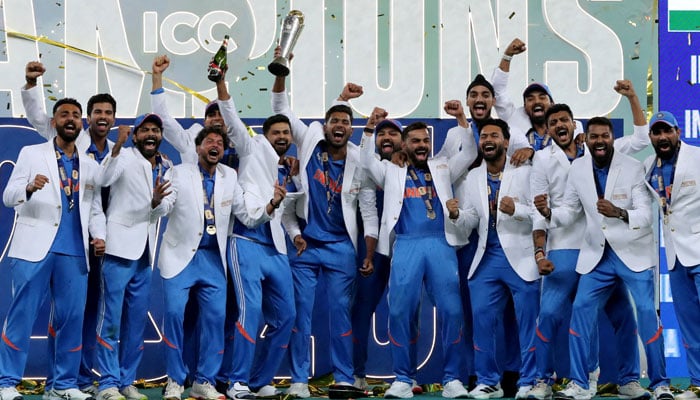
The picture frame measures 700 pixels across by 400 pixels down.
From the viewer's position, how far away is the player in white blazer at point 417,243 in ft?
28.5

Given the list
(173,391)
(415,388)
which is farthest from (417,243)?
(173,391)

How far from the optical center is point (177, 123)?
873 cm

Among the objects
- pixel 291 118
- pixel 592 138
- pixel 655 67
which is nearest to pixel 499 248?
pixel 592 138

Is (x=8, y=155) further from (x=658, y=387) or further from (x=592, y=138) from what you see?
(x=658, y=387)

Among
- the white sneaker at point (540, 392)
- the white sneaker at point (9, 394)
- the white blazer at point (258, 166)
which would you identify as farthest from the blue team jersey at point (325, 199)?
the white sneaker at point (9, 394)

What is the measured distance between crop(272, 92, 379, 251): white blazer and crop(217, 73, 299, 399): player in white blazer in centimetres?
18

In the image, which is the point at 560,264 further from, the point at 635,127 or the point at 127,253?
the point at 127,253

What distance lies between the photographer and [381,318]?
9695mm

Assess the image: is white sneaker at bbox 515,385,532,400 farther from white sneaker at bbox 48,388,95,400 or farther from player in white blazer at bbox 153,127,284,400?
white sneaker at bbox 48,388,95,400

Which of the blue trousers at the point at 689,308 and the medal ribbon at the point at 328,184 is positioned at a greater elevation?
the medal ribbon at the point at 328,184

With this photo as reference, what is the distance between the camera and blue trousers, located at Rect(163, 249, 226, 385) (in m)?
8.20

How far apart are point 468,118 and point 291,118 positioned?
1539mm

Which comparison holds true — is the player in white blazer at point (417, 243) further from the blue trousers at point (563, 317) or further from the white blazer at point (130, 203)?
the white blazer at point (130, 203)

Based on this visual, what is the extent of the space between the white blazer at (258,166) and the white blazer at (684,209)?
2.62m
